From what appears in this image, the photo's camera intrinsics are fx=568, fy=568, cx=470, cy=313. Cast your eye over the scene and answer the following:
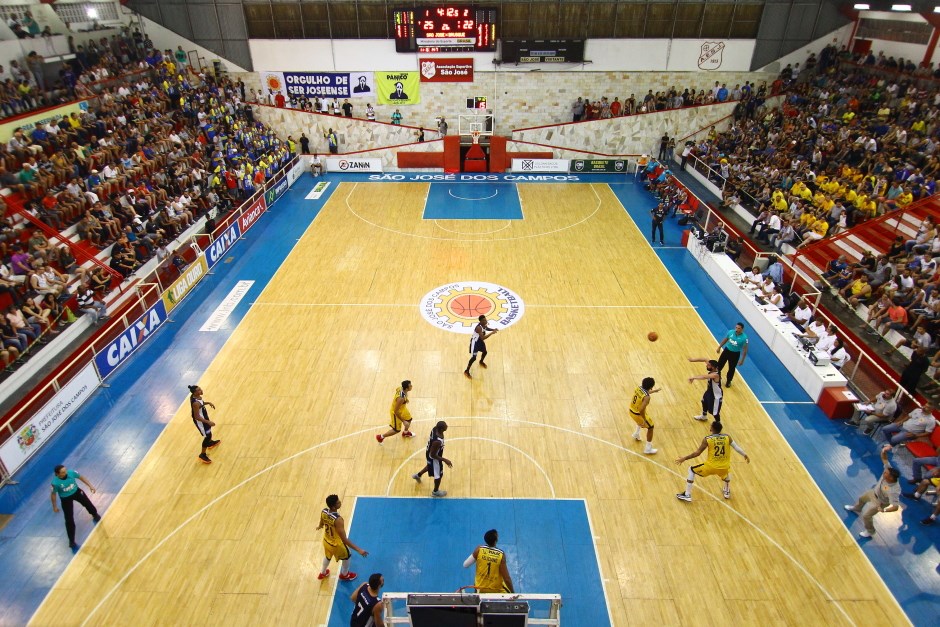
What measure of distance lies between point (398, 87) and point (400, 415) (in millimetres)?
23326

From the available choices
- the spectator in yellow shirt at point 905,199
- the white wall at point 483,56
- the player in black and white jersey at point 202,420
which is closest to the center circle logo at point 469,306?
the player in black and white jersey at point 202,420

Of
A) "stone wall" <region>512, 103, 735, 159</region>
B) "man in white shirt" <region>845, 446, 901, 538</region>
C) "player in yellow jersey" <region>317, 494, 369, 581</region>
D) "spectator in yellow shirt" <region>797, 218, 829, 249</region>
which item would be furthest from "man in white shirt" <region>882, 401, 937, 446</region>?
"stone wall" <region>512, 103, 735, 159</region>

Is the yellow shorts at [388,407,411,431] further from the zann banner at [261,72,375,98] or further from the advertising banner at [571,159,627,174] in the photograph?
the zann banner at [261,72,375,98]

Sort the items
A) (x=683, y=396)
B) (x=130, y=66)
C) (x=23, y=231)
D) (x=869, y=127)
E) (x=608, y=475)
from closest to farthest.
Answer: (x=608, y=475) < (x=683, y=396) < (x=23, y=231) < (x=869, y=127) < (x=130, y=66)

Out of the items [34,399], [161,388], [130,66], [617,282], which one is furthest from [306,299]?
[130,66]

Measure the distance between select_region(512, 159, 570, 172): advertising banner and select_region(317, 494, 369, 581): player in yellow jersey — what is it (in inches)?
885

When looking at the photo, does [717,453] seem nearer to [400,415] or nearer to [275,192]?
[400,415]

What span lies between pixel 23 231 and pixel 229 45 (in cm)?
1738

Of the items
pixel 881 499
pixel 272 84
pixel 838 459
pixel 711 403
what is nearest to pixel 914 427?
pixel 838 459

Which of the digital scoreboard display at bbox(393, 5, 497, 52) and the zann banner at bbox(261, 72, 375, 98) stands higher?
the digital scoreboard display at bbox(393, 5, 497, 52)

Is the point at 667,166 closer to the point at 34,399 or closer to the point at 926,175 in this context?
the point at 926,175

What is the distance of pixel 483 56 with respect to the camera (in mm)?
28453

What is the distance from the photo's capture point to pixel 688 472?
31.3 ft

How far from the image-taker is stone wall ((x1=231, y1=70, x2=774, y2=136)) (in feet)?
95.0
